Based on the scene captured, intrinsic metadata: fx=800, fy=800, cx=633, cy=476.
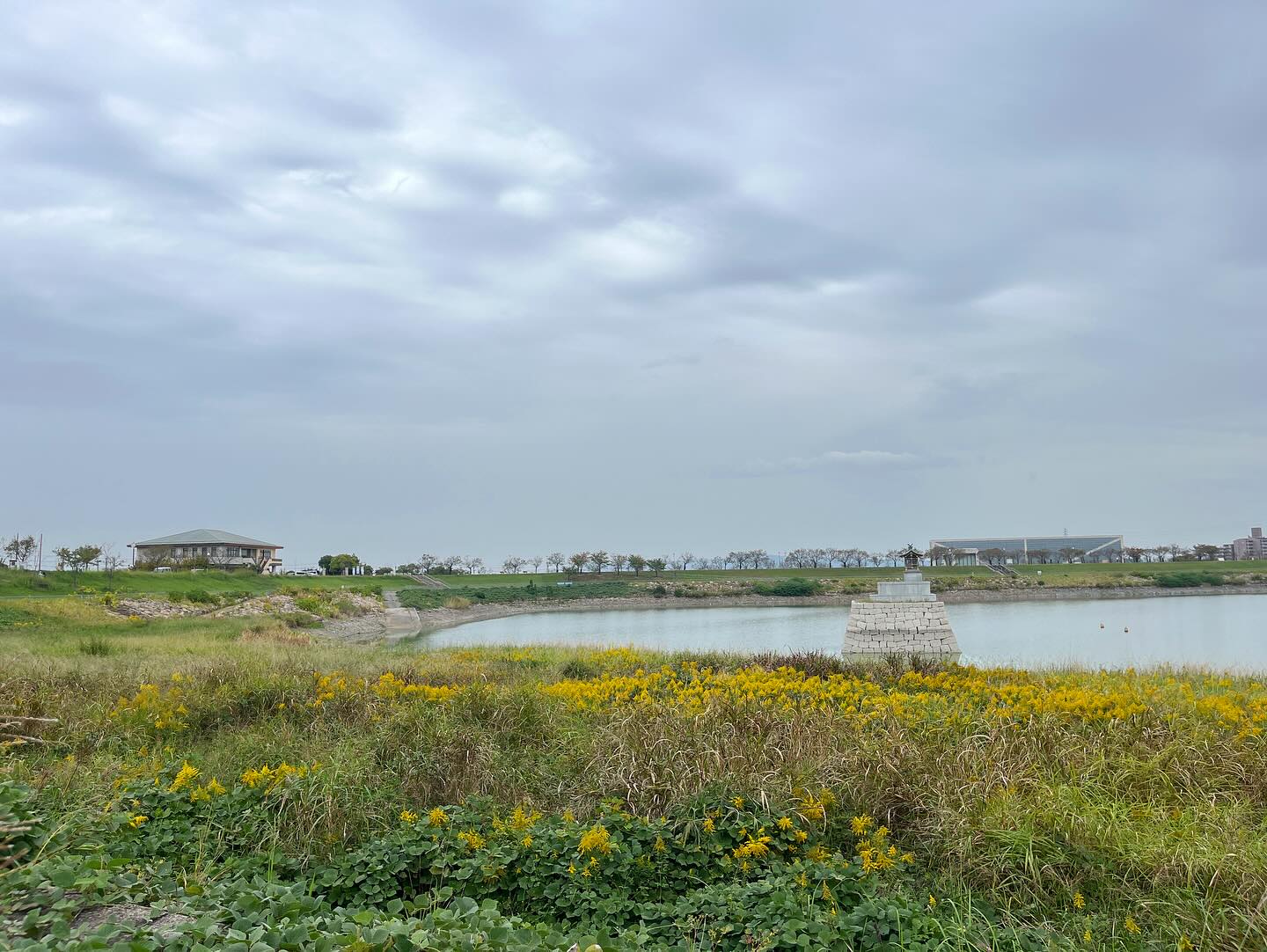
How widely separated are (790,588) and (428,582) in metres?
33.1

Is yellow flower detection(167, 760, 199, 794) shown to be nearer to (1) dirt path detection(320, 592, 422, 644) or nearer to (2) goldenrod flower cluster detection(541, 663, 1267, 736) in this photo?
(2) goldenrod flower cluster detection(541, 663, 1267, 736)

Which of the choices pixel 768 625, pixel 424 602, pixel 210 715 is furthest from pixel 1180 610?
pixel 210 715

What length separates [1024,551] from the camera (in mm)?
94688

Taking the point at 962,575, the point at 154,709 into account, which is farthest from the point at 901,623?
the point at 962,575

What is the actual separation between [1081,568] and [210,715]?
93.8m

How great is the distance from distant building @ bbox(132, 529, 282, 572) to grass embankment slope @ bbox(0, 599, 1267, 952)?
67923 mm

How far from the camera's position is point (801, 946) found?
10.3 feet

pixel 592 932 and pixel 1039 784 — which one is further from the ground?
Answer: pixel 1039 784

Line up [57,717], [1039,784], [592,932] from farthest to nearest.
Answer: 1. [57,717]
2. [1039,784]
3. [592,932]

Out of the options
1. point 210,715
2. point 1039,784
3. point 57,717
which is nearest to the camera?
point 1039,784

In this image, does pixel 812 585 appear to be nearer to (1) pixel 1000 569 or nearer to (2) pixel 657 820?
(1) pixel 1000 569

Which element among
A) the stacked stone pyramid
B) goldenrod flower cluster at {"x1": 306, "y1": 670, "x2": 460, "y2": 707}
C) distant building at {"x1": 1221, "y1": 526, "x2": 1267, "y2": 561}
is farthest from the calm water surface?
distant building at {"x1": 1221, "y1": 526, "x2": 1267, "y2": 561}

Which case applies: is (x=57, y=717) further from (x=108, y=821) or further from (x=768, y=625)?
(x=768, y=625)

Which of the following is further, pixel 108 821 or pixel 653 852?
pixel 108 821
